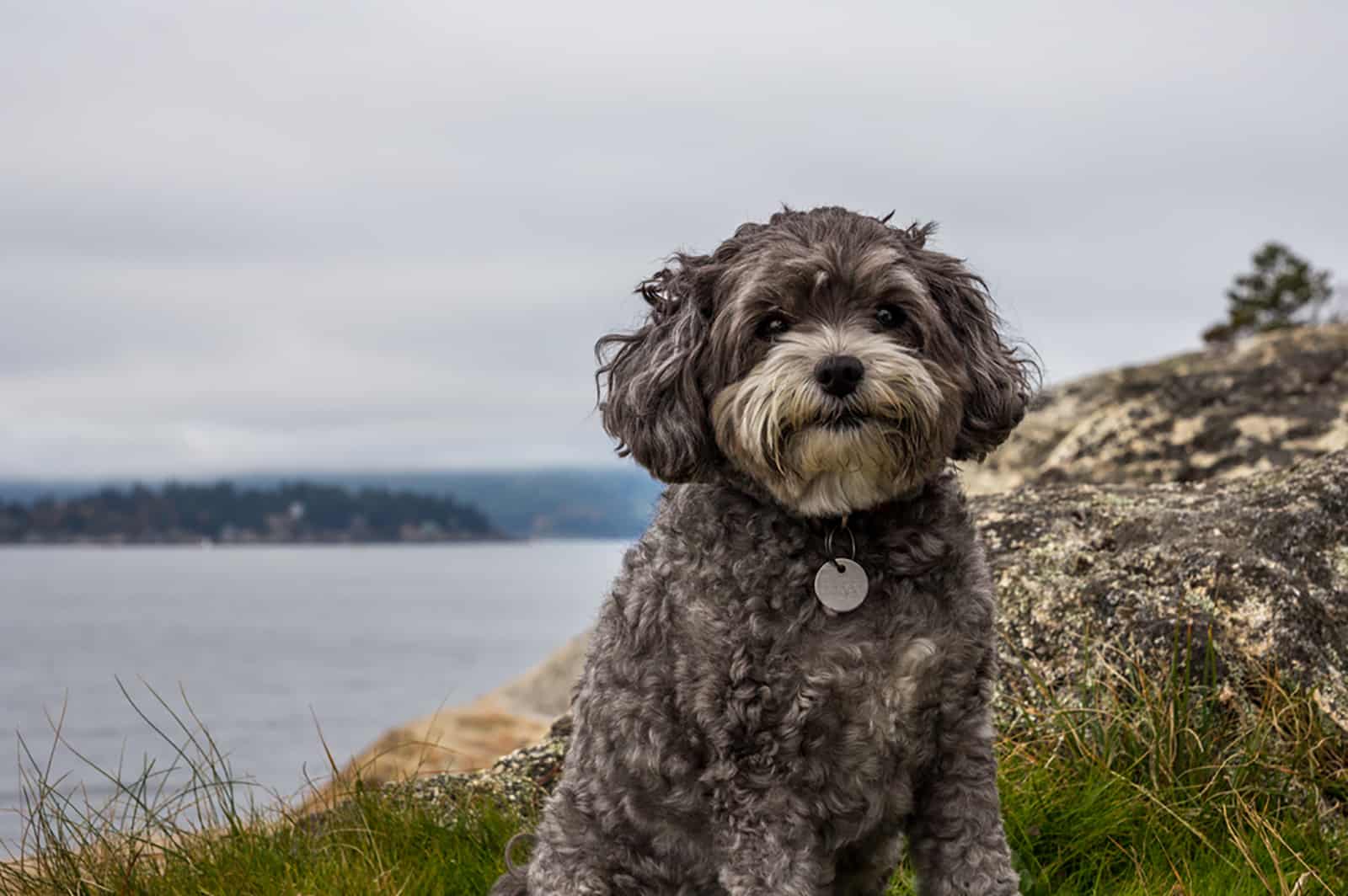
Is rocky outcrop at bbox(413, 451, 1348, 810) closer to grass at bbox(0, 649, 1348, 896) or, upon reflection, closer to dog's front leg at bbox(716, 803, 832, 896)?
grass at bbox(0, 649, 1348, 896)

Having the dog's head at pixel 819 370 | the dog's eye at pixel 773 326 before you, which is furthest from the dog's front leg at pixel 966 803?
the dog's eye at pixel 773 326

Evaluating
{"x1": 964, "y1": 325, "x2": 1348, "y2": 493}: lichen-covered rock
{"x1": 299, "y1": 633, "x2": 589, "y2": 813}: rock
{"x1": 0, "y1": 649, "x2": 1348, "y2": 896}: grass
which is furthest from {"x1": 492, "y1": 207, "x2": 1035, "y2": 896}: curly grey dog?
{"x1": 964, "y1": 325, "x2": 1348, "y2": 493}: lichen-covered rock

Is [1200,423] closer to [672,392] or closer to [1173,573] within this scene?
[1173,573]

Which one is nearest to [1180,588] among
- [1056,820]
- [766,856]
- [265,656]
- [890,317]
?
[1056,820]

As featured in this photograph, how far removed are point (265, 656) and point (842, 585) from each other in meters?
52.5

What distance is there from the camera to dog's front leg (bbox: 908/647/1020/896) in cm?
435

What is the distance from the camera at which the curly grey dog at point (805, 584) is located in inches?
164

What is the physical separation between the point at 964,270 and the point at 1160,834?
8.26ft

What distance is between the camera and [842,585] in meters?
4.29

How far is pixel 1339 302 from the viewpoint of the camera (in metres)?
31.7

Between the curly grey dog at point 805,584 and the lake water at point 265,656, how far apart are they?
69cm

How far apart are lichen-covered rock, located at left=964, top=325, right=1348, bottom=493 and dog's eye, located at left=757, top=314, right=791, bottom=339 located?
5.46m

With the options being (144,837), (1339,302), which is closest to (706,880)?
(144,837)

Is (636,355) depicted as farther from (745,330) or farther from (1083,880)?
(1083,880)
